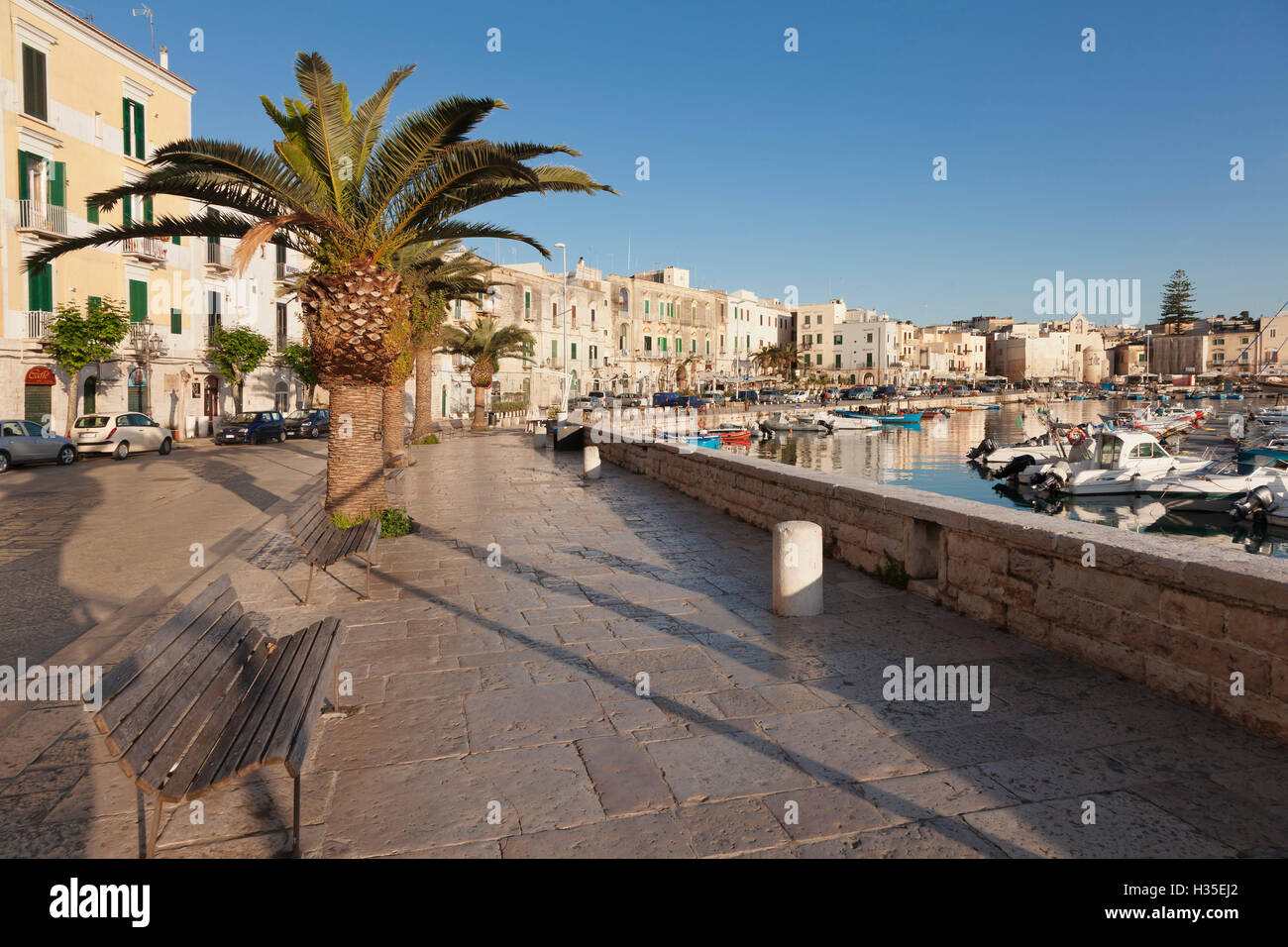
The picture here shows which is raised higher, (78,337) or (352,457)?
(78,337)

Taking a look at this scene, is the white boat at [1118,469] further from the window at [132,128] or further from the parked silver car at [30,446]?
the window at [132,128]

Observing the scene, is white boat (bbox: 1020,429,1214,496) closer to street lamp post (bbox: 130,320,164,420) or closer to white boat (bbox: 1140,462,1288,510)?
white boat (bbox: 1140,462,1288,510)

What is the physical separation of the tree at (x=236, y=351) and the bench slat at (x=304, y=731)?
32025 mm

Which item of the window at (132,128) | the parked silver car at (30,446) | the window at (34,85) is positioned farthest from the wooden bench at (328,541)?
the window at (132,128)

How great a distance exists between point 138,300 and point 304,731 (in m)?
32.4

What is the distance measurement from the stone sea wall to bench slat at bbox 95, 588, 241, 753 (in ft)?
15.4

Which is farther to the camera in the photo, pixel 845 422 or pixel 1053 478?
pixel 845 422

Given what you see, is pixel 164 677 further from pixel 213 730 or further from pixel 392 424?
pixel 392 424

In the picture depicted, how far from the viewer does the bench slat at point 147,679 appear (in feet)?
8.29

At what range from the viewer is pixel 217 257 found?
1304 inches

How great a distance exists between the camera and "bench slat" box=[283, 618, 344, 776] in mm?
2730

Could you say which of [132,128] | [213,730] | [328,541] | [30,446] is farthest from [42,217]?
[213,730]
